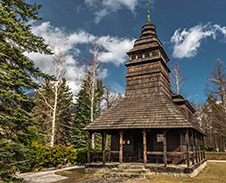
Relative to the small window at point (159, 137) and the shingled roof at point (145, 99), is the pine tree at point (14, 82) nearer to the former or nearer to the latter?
the shingled roof at point (145, 99)

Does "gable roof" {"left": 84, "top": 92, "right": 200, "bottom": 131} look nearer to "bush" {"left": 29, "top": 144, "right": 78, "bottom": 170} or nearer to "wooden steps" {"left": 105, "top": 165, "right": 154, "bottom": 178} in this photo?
"wooden steps" {"left": 105, "top": 165, "right": 154, "bottom": 178}

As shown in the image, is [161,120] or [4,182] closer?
[4,182]

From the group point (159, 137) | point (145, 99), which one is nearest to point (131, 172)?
point (159, 137)

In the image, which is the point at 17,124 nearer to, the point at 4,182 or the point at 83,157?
the point at 4,182

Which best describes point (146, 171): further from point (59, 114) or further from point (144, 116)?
point (59, 114)

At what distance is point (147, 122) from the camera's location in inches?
517

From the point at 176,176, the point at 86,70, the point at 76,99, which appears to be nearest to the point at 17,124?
the point at 176,176

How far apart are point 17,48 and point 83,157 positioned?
14.2 metres

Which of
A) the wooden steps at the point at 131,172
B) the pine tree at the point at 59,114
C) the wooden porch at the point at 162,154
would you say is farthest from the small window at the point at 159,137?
the pine tree at the point at 59,114

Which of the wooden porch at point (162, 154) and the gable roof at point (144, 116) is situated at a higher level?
the gable roof at point (144, 116)

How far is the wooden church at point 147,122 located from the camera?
1267 centimetres

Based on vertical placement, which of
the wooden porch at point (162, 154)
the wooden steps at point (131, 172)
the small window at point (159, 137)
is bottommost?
the wooden steps at point (131, 172)

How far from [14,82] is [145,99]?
11.7 metres

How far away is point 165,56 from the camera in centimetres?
2195
